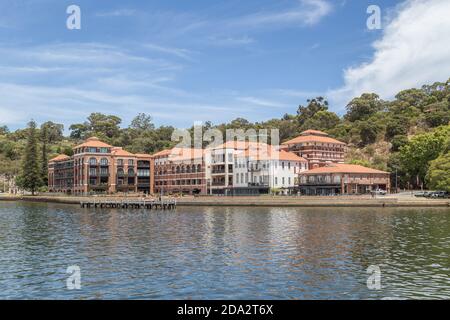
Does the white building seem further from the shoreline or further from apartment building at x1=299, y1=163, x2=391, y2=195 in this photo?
the shoreline

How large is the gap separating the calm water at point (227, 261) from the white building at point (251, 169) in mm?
75008

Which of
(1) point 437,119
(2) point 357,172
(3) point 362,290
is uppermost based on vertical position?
(1) point 437,119

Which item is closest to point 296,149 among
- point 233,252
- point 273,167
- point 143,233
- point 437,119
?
point 273,167

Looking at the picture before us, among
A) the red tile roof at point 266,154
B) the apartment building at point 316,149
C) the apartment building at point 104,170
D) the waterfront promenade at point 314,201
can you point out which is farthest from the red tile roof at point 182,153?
the waterfront promenade at point 314,201

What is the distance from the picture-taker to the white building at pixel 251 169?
14226 cm

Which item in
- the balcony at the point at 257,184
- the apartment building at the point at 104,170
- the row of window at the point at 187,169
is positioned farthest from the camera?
the apartment building at the point at 104,170

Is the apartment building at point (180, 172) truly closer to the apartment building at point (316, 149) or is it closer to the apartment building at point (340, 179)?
the apartment building at point (316, 149)

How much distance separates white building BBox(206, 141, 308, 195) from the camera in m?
142

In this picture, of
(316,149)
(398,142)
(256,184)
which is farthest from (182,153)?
(398,142)

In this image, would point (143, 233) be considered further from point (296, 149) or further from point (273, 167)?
point (296, 149)

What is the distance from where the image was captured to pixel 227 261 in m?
40.0

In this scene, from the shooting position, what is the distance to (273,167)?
468ft

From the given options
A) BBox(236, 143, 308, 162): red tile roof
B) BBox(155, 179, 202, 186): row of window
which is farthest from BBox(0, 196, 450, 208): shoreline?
BBox(155, 179, 202, 186): row of window
